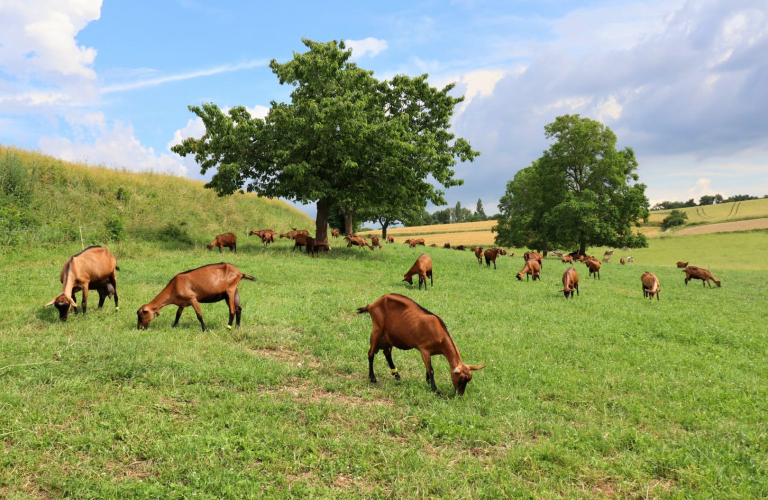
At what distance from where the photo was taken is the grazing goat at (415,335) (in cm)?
681

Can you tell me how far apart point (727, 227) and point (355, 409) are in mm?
80285

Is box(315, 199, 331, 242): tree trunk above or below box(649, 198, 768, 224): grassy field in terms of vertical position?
below

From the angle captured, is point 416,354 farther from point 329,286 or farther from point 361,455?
point 329,286

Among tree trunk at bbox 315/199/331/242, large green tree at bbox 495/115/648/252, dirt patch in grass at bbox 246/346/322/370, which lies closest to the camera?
dirt patch in grass at bbox 246/346/322/370

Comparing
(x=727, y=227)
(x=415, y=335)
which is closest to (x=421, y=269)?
(x=415, y=335)

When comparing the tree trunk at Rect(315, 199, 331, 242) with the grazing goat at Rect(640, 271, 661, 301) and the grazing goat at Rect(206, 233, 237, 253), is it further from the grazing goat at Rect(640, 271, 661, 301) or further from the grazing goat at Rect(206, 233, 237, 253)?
the grazing goat at Rect(640, 271, 661, 301)

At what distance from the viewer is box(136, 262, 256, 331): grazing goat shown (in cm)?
934

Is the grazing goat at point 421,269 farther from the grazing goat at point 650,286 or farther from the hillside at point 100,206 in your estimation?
the hillside at point 100,206

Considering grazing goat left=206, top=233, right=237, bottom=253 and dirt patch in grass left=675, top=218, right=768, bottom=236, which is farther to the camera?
dirt patch in grass left=675, top=218, right=768, bottom=236

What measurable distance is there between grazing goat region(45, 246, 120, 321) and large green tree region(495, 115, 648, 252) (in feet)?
126

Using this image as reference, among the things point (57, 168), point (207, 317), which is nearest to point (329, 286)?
point (207, 317)

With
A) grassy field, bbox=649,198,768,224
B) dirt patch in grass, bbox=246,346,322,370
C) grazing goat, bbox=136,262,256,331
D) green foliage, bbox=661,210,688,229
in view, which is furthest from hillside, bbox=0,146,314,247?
grassy field, bbox=649,198,768,224

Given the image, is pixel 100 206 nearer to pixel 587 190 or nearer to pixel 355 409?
pixel 355 409

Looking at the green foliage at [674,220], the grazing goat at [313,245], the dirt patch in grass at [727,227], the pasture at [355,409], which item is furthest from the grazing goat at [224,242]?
the green foliage at [674,220]
